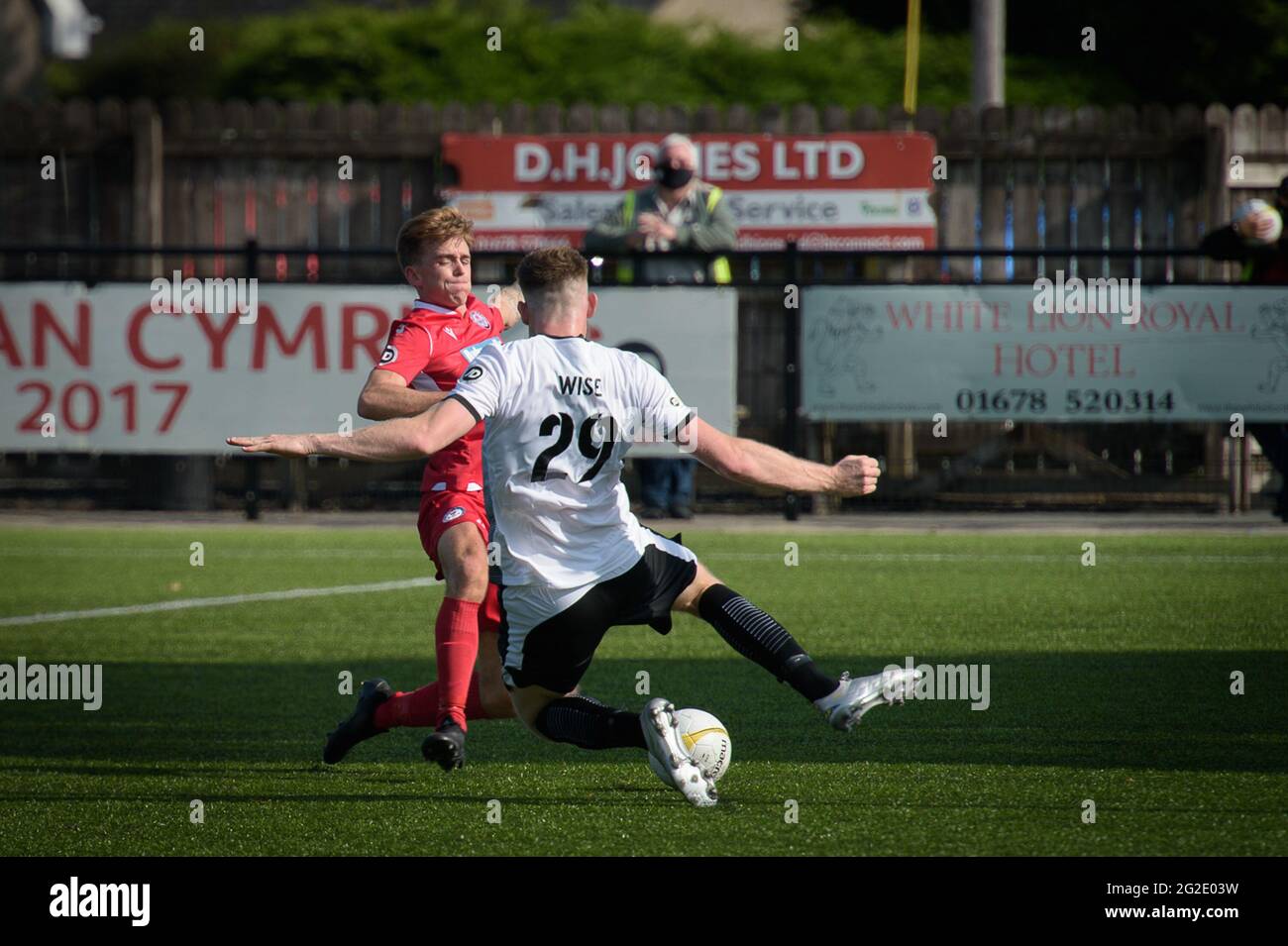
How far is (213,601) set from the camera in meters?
10.2

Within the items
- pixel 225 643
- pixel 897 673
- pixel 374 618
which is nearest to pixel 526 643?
pixel 897 673

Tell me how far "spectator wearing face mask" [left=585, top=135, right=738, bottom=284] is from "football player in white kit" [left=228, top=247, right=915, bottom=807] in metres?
8.26

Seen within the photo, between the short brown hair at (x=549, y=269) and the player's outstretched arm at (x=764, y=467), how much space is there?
0.56m

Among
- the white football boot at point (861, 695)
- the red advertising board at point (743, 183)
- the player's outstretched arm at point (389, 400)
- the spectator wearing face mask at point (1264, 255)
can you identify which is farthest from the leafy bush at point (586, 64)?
the white football boot at point (861, 695)

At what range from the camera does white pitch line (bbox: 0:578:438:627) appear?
9.59m

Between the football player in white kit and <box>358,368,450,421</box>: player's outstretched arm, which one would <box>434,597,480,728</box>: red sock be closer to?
the football player in white kit

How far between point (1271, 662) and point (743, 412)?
7995mm

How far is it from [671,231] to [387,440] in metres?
9.07

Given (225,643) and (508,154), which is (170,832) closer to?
(225,643)

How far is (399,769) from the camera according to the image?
19.1 ft

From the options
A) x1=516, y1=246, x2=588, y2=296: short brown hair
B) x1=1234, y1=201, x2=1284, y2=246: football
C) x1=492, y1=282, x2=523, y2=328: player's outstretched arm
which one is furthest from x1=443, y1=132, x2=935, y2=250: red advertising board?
x1=516, y1=246, x2=588, y2=296: short brown hair

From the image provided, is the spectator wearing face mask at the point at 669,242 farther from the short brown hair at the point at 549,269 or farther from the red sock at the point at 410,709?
the short brown hair at the point at 549,269

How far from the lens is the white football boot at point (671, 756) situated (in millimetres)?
4988

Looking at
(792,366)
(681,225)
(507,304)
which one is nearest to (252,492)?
(681,225)
